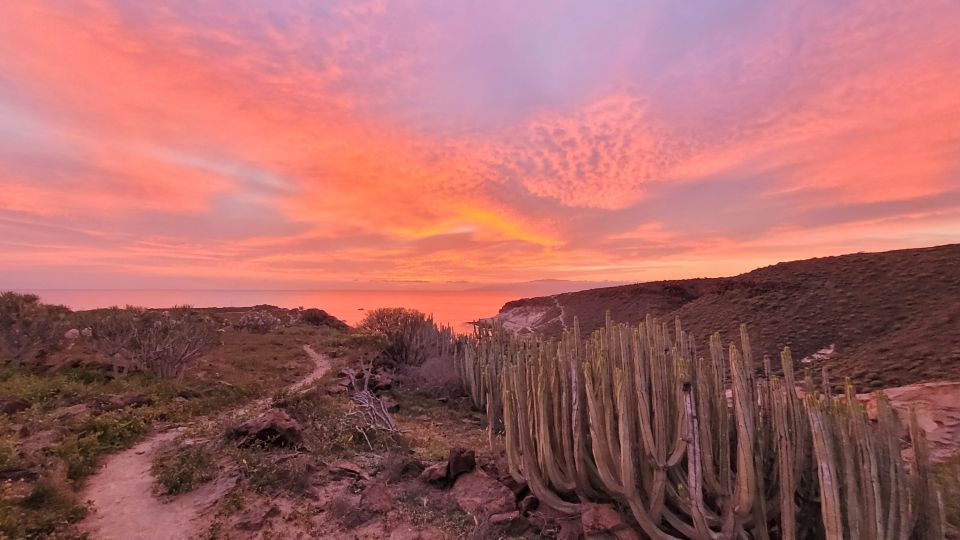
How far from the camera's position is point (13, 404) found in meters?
10.2

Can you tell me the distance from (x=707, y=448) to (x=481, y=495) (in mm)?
3419

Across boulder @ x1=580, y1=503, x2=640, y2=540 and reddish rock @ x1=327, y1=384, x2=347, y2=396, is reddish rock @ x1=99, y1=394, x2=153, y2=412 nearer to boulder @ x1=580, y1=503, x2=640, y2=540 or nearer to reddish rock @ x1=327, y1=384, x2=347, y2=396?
reddish rock @ x1=327, y1=384, x2=347, y2=396

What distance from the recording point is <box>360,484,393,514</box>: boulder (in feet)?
20.7

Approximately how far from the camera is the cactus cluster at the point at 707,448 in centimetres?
349

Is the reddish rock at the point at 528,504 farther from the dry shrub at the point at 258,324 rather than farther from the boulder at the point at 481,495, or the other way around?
the dry shrub at the point at 258,324

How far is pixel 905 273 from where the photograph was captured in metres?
20.6

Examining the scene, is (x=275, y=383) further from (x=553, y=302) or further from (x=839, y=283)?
(x=553, y=302)

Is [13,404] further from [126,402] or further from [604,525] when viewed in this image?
[604,525]

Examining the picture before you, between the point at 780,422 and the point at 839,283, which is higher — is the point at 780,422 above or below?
below

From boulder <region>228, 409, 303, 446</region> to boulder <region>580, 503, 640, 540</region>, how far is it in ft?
19.8

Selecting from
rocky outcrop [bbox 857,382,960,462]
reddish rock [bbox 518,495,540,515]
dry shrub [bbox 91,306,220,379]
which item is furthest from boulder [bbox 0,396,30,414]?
rocky outcrop [bbox 857,382,960,462]

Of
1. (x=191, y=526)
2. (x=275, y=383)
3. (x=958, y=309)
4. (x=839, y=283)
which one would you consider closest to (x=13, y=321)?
(x=275, y=383)

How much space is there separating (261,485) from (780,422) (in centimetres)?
714

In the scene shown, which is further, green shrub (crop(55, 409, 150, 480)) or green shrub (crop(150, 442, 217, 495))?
green shrub (crop(55, 409, 150, 480))
